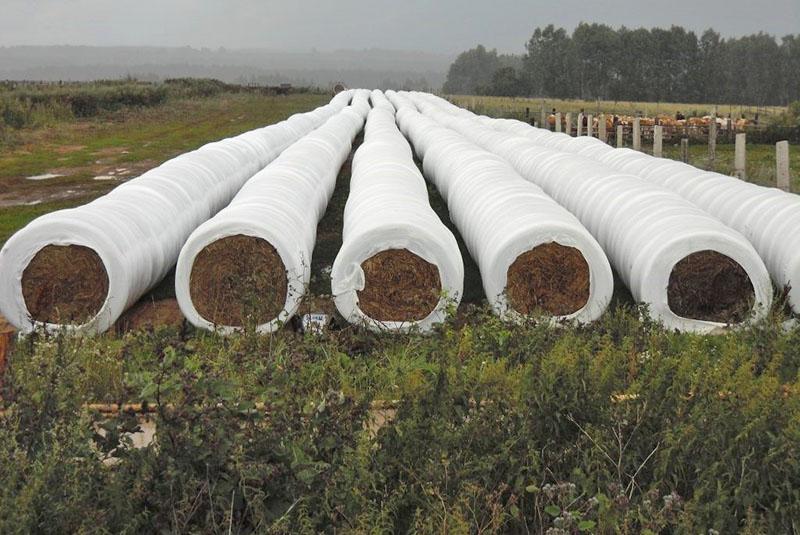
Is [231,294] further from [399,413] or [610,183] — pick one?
[610,183]

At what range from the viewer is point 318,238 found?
14.5 metres

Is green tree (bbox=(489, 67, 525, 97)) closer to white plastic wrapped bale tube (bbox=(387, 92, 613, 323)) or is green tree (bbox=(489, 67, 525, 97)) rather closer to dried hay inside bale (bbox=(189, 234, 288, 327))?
white plastic wrapped bale tube (bbox=(387, 92, 613, 323))

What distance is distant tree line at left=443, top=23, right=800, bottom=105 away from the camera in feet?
393

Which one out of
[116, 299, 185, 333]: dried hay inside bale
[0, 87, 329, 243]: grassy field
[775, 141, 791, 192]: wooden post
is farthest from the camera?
[0, 87, 329, 243]: grassy field

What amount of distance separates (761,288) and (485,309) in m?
2.95

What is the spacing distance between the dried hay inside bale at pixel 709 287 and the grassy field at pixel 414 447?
1.59 meters

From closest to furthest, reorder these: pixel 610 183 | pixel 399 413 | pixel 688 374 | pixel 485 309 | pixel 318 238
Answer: pixel 399 413 → pixel 688 374 → pixel 485 309 → pixel 610 183 → pixel 318 238

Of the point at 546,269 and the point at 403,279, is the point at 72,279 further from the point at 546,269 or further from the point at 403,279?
the point at 546,269

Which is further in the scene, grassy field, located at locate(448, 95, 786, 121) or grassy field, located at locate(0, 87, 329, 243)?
grassy field, located at locate(448, 95, 786, 121)

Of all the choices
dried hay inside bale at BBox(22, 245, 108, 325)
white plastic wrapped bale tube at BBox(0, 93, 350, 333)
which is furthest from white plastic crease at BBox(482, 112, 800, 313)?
dried hay inside bale at BBox(22, 245, 108, 325)

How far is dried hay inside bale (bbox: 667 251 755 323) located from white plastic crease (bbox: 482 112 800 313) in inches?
24.7

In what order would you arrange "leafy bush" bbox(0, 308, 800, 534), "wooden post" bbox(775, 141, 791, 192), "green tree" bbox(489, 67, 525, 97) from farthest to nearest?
"green tree" bbox(489, 67, 525, 97)
"wooden post" bbox(775, 141, 791, 192)
"leafy bush" bbox(0, 308, 800, 534)

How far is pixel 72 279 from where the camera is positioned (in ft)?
31.9

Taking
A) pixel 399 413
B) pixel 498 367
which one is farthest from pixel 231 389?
pixel 498 367
